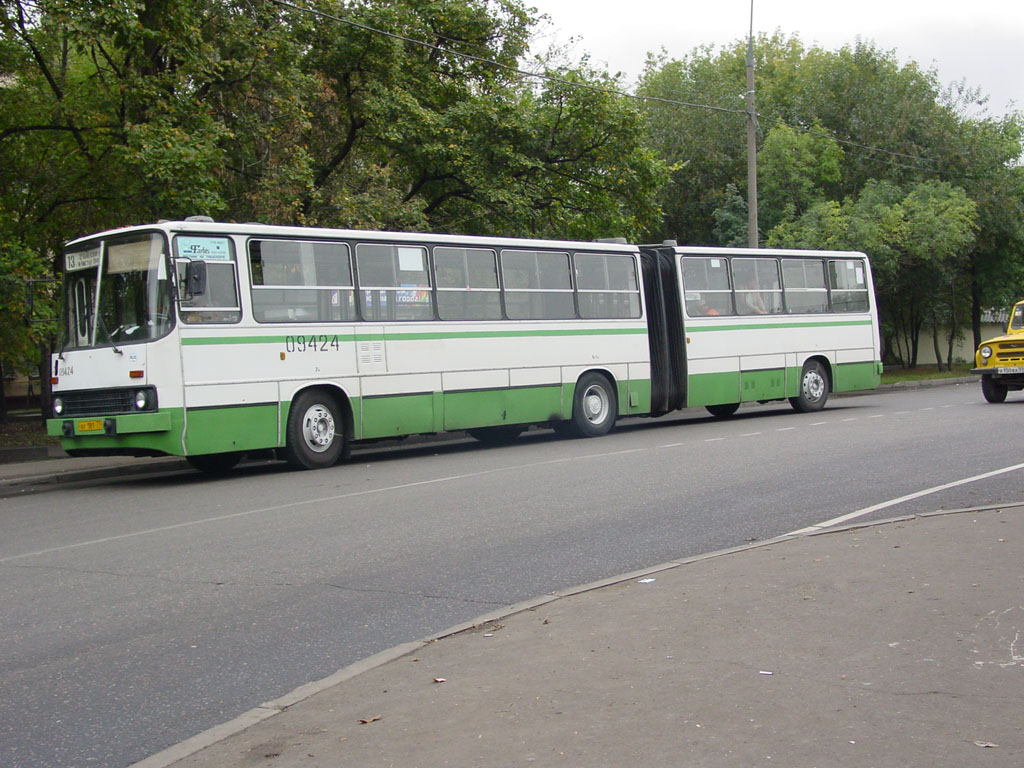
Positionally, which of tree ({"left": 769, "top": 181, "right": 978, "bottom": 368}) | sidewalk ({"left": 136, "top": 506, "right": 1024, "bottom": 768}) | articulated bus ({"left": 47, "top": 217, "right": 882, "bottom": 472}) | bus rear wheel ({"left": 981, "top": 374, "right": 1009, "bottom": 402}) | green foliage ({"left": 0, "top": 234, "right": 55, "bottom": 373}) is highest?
tree ({"left": 769, "top": 181, "right": 978, "bottom": 368})

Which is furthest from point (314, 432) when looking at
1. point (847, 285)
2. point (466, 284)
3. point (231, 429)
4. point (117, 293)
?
point (847, 285)

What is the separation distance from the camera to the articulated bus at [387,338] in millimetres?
14938

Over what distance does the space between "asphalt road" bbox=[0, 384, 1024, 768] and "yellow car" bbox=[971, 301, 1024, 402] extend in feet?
17.5

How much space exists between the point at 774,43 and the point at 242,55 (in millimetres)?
62799

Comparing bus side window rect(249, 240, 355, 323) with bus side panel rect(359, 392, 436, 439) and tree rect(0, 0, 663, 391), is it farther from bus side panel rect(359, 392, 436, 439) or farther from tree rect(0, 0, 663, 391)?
tree rect(0, 0, 663, 391)

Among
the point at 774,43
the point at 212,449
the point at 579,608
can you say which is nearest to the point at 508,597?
the point at 579,608

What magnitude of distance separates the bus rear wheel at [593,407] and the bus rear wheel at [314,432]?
189 inches

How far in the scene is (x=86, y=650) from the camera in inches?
257

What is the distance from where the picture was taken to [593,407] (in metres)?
20.4

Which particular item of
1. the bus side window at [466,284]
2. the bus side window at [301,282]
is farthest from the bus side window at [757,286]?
the bus side window at [301,282]

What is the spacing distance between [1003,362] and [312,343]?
1369cm

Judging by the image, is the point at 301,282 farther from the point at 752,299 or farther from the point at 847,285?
the point at 847,285

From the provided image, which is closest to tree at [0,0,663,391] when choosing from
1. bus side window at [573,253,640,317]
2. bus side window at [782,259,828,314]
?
bus side window at [573,253,640,317]

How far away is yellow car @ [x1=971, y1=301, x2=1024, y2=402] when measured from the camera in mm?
22359
